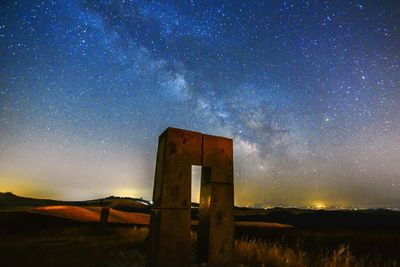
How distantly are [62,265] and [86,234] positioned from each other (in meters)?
6.76

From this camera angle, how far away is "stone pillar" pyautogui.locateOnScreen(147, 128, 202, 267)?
4500mm

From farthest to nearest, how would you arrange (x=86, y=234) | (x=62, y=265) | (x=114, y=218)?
(x=114, y=218) < (x=86, y=234) < (x=62, y=265)

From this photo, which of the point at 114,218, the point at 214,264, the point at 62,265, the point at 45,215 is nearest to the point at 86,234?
the point at 45,215

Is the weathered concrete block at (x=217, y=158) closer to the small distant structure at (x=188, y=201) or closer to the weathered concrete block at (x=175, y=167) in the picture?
the small distant structure at (x=188, y=201)

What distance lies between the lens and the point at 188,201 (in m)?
4.78

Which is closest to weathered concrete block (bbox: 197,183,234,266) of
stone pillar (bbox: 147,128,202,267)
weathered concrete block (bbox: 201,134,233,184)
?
weathered concrete block (bbox: 201,134,233,184)

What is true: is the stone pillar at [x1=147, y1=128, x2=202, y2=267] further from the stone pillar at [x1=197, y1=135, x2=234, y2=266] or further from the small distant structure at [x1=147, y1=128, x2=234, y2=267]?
the stone pillar at [x1=197, y1=135, x2=234, y2=266]

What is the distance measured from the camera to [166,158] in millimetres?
4707

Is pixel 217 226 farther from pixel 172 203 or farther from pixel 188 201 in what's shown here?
pixel 172 203

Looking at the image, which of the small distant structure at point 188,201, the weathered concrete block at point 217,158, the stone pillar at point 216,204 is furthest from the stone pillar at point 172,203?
the stone pillar at point 216,204

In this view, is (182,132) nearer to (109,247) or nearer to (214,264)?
(214,264)

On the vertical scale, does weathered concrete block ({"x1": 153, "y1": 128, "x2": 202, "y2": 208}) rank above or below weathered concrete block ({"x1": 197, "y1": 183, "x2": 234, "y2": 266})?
above

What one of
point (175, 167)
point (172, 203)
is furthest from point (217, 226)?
point (175, 167)

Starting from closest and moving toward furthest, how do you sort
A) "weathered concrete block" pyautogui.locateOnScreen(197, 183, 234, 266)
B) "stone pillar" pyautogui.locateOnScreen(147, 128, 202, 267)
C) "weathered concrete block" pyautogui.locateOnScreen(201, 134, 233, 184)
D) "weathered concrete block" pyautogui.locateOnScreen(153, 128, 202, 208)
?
"stone pillar" pyautogui.locateOnScreen(147, 128, 202, 267) < "weathered concrete block" pyautogui.locateOnScreen(153, 128, 202, 208) < "weathered concrete block" pyautogui.locateOnScreen(197, 183, 234, 266) < "weathered concrete block" pyautogui.locateOnScreen(201, 134, 233, 184)
